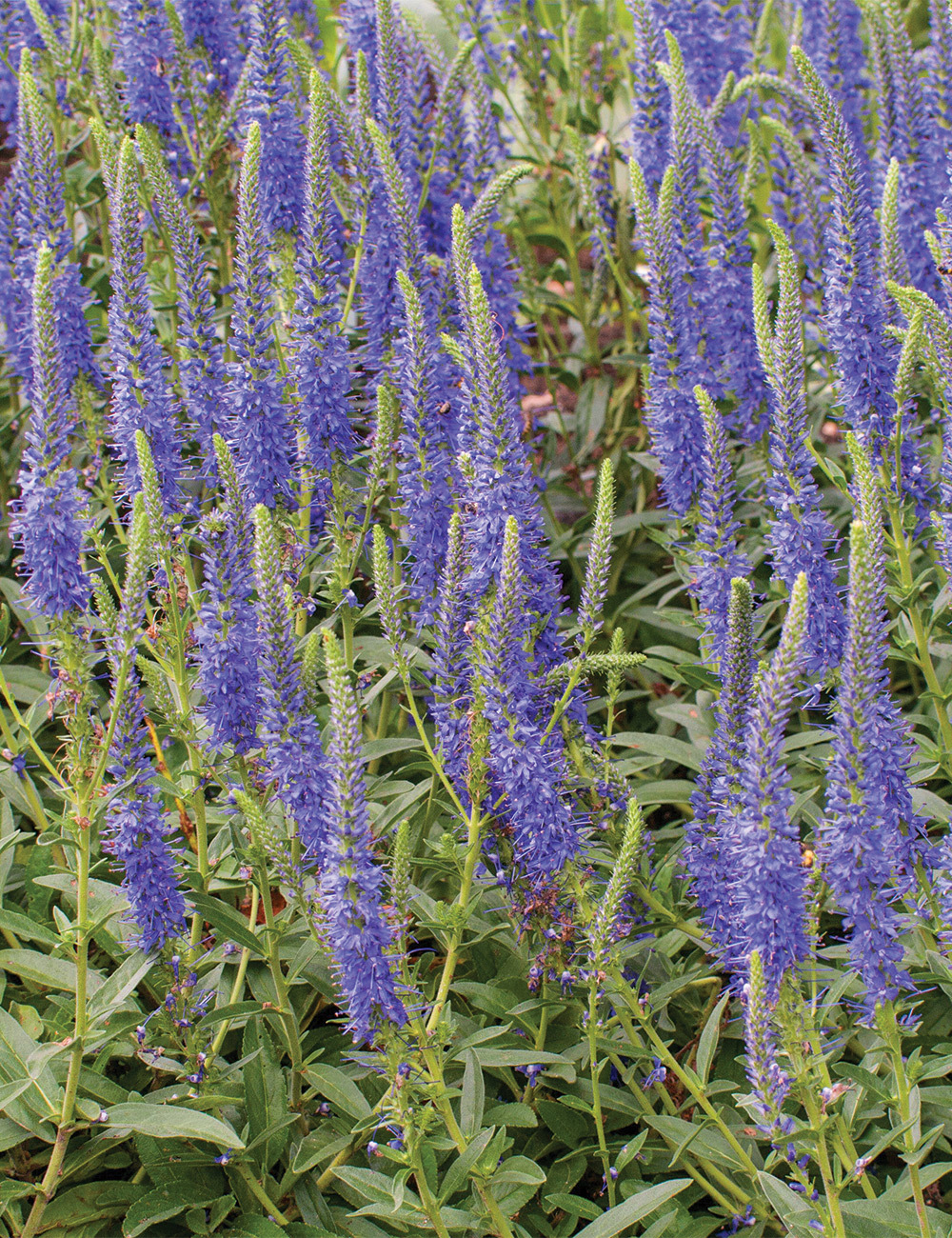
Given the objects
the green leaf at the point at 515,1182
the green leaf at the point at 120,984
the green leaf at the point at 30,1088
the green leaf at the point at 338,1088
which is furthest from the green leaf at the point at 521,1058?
the green leaf at the point at 30,1088

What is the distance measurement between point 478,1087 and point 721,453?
2039mm

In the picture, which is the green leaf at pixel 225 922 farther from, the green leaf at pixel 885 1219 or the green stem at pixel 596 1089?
the green leaf at pixel 885 1219

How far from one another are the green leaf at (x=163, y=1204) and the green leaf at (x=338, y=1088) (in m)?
0.44

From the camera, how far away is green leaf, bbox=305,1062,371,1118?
11.3ft

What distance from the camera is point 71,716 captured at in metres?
3.10

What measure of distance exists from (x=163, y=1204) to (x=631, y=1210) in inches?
53.1

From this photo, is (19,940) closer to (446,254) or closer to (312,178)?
(312,178)

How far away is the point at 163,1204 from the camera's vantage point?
3430 mm

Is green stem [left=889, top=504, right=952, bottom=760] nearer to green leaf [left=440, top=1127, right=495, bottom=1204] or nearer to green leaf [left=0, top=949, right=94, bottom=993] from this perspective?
green leaf [left=440, top=1127, right=495, bottom=1204]

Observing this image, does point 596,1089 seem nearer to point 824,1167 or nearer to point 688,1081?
point 688,1081

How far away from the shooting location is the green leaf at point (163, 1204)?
3350mm

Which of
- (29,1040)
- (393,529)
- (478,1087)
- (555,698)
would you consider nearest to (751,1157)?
(478,1087)

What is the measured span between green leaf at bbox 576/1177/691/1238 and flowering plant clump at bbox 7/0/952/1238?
0.04 ft

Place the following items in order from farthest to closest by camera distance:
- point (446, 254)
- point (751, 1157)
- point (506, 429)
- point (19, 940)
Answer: point (446, 254) → point (19, 940) → point (751, 1157) → point (506, 429)
